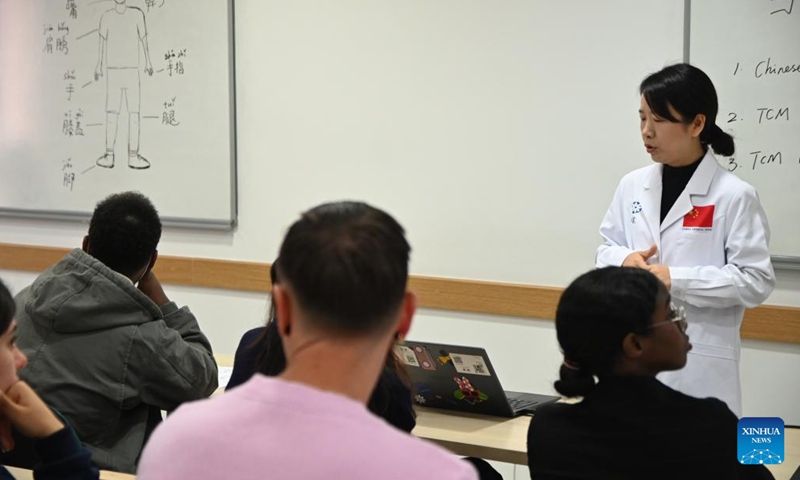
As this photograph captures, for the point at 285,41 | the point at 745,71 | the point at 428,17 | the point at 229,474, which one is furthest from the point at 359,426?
the point at 285,41

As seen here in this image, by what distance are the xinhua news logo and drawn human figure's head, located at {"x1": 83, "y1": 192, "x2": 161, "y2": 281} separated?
1501 millimetres

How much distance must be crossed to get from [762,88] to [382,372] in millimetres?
1940

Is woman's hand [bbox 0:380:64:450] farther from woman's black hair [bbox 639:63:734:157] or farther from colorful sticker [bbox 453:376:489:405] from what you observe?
woman's black hair [bbox 639:63:734:157]

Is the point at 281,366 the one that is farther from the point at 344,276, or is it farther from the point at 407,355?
the point at 344,276

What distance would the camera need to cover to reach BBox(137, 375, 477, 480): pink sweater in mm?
898

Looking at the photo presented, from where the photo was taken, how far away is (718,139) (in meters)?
2.61

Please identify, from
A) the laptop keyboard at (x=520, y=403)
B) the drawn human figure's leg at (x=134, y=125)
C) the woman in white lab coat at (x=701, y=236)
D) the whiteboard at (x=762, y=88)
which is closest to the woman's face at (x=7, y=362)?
the laptop keyboard at (x=520, y=403)

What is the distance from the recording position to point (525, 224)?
3.55 m

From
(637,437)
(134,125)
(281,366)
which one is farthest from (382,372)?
(134,125)

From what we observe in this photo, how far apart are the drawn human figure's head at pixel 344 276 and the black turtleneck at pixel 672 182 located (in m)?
1.85

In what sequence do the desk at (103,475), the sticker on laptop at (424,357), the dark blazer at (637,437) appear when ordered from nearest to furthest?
the dark blazer at (637,437)
the desk at (103,475)
the sticker on laptop at (424,357)

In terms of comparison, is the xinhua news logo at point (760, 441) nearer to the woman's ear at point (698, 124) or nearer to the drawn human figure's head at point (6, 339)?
the woman's ear at point (698, 124)

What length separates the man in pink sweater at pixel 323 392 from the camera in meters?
0.91

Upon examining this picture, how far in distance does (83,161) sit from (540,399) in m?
2.87
